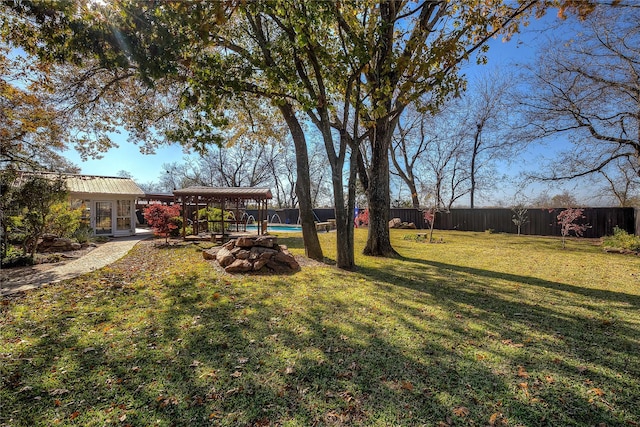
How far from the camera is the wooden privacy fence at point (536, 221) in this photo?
544 inches

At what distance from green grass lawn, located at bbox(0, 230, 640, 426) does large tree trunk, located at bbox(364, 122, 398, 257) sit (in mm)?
2907

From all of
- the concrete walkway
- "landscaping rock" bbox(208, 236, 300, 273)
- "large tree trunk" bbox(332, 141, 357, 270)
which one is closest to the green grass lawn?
the concrete walkway

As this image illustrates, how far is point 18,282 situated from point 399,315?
22.3 ft

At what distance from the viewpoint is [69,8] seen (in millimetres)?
3969

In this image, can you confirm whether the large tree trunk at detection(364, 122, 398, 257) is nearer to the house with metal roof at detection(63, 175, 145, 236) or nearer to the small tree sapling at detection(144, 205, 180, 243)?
the small tree sapling at detection(144, 205, 180, 243)

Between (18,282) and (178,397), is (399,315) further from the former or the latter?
(18,282)

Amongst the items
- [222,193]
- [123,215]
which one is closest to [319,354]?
[222,193]

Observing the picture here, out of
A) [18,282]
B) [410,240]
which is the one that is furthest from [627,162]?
[18,282]

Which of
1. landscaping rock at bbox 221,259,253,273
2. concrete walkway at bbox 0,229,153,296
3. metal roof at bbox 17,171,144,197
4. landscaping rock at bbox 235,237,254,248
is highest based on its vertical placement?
metal roof at bbox 17,171,144,197

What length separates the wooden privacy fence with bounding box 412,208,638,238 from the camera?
13.8m

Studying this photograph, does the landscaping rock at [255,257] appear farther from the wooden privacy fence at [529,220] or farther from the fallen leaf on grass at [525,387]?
the wooden privacy fence at [529,220]

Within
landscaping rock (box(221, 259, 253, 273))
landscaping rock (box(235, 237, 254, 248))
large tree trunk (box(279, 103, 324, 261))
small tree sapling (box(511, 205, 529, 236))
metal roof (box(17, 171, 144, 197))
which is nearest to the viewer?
landscaping rock (box(221, 259, 253, 273))

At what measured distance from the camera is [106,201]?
1409 cm

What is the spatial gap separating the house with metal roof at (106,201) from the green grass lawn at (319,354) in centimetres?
1004
